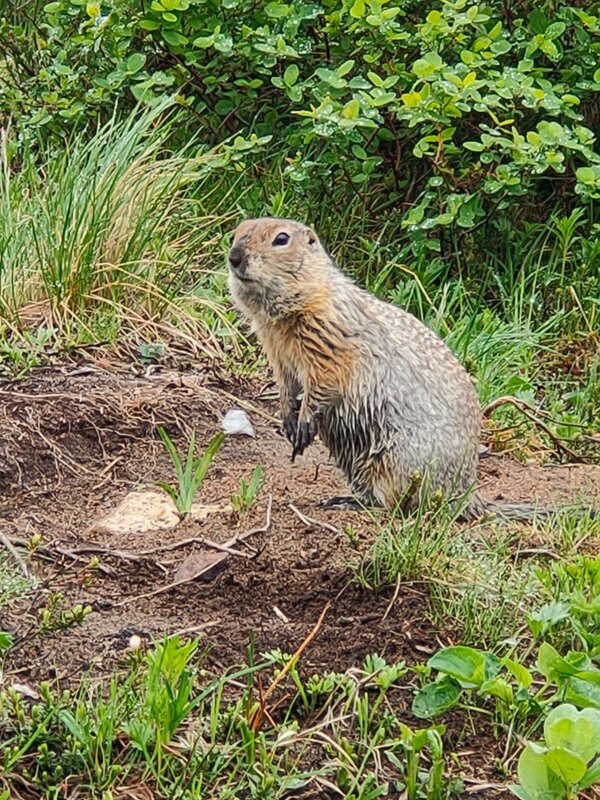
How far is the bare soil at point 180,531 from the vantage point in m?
3.44

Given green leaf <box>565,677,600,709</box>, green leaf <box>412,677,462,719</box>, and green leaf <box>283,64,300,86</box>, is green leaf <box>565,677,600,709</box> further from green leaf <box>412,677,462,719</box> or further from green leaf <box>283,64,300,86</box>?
green leaf <box>283,64,300,86</box>

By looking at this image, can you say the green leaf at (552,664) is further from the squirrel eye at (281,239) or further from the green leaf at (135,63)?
the green leaf at (135,63)

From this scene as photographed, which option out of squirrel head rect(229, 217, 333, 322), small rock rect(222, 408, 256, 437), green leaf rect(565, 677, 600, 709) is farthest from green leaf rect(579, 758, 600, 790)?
small rock rect(222, 408, 256, 437)

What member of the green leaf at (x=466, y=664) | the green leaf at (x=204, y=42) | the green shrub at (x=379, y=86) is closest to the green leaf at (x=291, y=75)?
the green shrub at (x=379, y=86)

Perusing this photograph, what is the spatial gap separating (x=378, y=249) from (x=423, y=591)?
3435 mm

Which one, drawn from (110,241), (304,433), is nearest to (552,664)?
(304,433)

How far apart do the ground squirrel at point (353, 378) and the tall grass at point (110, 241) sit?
145 cm

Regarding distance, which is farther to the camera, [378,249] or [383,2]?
[378,249]

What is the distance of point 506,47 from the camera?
20.9 ft

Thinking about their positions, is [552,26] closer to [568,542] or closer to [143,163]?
[143,163]

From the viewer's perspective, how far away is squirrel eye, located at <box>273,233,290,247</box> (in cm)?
453

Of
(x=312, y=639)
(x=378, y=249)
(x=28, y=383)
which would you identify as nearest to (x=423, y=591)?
(x=312, y=639)

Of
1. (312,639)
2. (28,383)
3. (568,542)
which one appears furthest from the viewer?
(28,383)

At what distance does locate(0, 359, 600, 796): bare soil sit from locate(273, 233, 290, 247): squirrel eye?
86cm
